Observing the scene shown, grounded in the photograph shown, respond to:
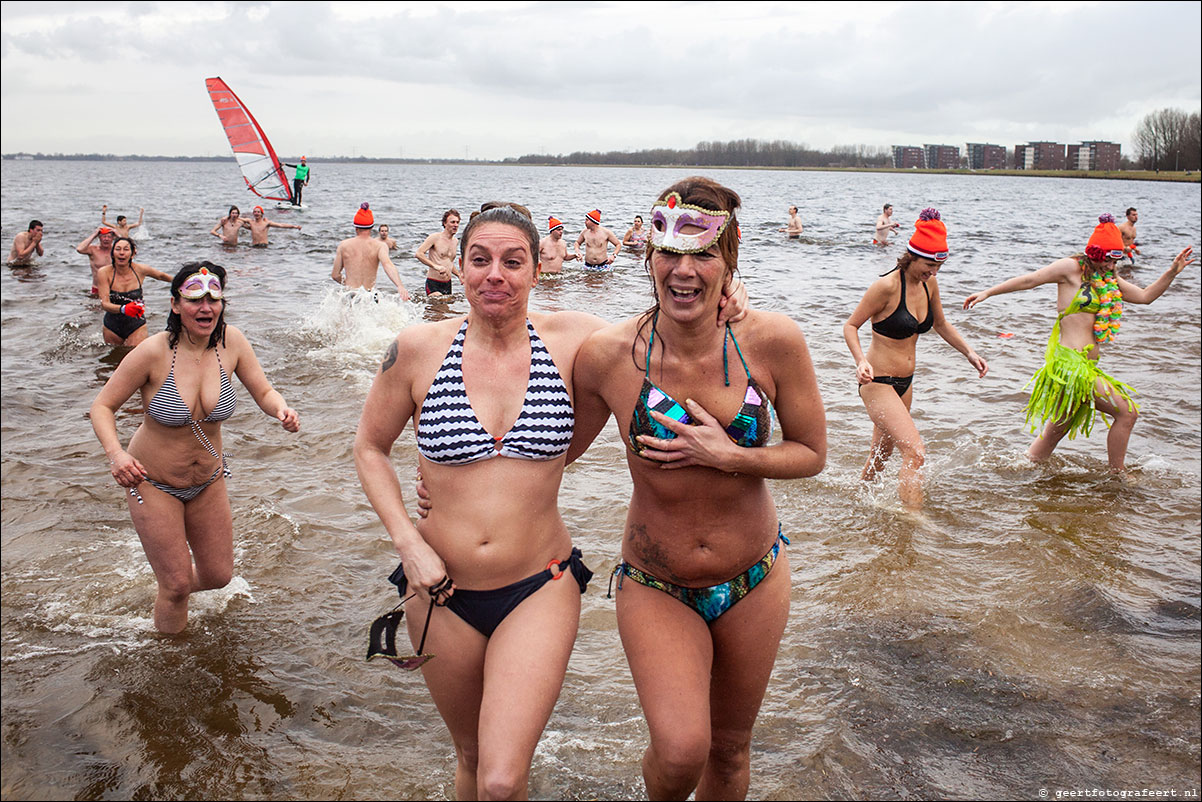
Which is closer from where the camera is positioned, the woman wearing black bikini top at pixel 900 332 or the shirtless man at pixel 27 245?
the woman wearing black bikini top at pixel 900 332

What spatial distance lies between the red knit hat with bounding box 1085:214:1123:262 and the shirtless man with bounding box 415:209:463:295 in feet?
35.2

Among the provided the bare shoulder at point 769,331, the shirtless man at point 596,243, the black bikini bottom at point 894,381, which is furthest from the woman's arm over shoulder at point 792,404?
the shirtless man at point 596,243

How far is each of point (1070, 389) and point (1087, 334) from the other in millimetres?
543

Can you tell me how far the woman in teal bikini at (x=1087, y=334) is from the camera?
7.55 meters

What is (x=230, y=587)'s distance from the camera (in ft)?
19.2

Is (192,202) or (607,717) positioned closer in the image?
(607,717)

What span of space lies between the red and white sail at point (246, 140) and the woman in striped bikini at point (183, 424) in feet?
68.4

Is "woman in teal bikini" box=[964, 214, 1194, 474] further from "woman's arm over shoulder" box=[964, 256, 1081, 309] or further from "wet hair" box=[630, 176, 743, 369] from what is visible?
"wet hair" box=[630, 176, 743, 369]

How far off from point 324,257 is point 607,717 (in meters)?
24.2

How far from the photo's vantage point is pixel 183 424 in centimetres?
481

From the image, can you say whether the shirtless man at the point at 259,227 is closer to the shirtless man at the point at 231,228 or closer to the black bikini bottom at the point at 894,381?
the shirtless man at the point at 231,228

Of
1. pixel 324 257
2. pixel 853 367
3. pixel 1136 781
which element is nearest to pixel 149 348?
pixel 1136 781

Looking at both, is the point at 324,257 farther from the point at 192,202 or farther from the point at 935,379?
the point at 192,202

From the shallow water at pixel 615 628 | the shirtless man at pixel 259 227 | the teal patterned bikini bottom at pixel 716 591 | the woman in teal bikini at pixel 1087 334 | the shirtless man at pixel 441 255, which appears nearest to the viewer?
the teal patterned bikini bottom at pixel 716 591
